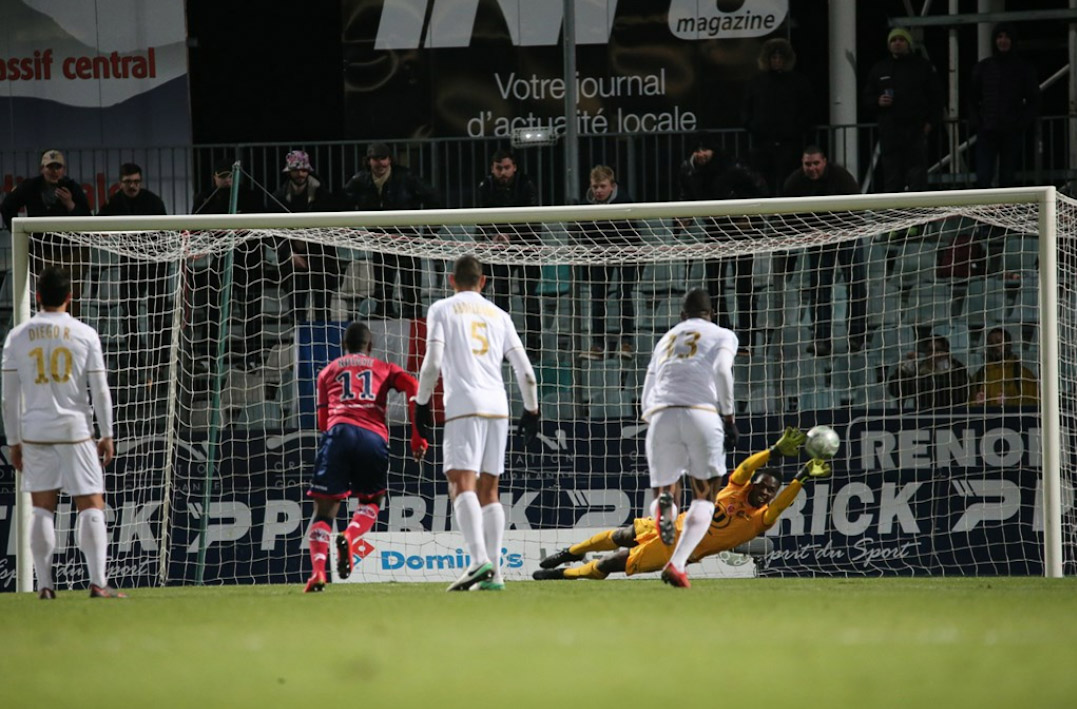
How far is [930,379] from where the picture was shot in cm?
1372

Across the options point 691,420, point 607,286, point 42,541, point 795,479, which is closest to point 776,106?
point 607,286

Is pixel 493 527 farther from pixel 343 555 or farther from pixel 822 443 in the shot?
pixel 822 443

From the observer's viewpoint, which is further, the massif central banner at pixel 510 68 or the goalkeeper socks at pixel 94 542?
the massif central banner at pixel 510 68

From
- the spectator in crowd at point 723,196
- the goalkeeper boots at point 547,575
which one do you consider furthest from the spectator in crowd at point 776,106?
the goalkeeper boots at point 547,575

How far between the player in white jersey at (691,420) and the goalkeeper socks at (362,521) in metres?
2.04

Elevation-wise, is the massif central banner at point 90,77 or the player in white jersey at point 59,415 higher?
the massif central banner at point 90,77

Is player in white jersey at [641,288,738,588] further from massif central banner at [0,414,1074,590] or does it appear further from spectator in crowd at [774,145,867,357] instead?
spectator in crowd at [774,145,867,357]

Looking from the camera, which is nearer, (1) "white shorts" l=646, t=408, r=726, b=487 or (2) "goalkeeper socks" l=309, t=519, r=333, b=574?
(1) "white shorts" l=646, t=408, r=726, b=487

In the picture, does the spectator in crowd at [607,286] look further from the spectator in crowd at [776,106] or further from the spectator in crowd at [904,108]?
the spectator in crowd at [904,108]

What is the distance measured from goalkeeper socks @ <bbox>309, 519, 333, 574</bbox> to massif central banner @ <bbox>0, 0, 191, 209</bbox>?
A: 8394 millimetres

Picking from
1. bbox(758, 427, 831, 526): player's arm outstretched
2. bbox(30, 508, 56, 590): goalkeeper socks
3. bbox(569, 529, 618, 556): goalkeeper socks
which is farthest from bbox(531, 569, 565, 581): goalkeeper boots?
bbox(30, 508, 56, 590): goalkeeper socks

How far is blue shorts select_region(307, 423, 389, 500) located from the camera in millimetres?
10477

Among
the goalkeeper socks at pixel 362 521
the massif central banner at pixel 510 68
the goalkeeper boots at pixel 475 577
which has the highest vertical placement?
the massif central banner at pixel 510 68

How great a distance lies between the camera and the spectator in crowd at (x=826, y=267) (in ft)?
45.1
